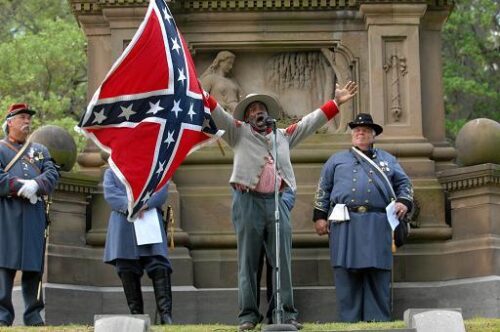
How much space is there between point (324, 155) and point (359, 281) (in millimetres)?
2201

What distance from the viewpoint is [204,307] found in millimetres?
15109

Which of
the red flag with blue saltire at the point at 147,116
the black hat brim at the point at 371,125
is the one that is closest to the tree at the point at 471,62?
the black hat brim at the point at 371,125

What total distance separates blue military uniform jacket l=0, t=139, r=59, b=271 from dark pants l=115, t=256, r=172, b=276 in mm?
772

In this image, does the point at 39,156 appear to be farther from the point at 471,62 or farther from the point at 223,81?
the point at 471,62

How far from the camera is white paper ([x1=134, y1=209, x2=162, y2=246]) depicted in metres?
13.7

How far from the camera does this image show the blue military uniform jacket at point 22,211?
13711 mm

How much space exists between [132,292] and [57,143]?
2666 millimetres

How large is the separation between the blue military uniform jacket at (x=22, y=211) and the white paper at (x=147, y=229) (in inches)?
36.0

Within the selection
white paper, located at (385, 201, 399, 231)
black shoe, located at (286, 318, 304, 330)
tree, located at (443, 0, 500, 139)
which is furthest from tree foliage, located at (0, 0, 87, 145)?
black shoe, located at (286, 318, 304, 330)

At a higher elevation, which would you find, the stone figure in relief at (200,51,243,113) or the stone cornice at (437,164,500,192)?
the stone figure in relief at (200,51,243,113)

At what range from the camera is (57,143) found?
15.8 meters

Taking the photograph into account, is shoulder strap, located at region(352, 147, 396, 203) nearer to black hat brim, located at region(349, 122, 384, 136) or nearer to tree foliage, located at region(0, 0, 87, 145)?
black hat brim, located at region(349, 122, 384, 136)

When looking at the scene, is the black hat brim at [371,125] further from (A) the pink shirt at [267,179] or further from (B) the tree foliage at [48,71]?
(B) the tree foliage at [48,71]

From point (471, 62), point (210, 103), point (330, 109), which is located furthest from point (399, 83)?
point (471, 62)
